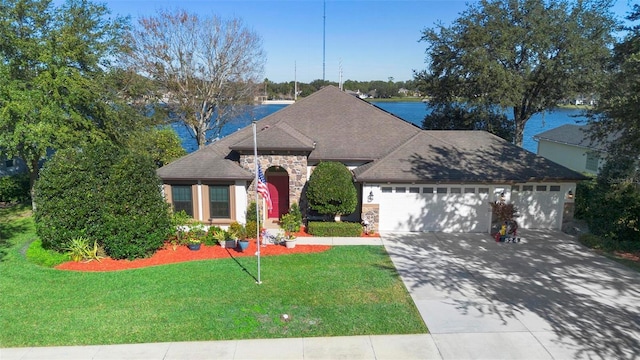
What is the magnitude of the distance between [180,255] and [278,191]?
231 inches

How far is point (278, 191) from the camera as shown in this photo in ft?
62.0

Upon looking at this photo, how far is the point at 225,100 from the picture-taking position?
A: 3198 cm

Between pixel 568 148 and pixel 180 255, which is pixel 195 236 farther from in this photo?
pixel 568 148

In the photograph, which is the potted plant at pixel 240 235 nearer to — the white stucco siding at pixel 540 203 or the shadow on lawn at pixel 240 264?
the shadow on lawn at pixel 240 264

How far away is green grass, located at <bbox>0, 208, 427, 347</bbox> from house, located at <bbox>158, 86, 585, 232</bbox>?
387cm

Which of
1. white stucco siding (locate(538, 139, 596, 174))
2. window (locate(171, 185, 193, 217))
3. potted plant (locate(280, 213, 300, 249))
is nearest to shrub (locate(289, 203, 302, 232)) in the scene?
potted plant (locate(280, 213, 300, 249))

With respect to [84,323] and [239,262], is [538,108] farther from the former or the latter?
[84,323]

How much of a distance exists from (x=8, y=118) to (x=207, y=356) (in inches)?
546

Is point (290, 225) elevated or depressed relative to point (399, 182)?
depressed

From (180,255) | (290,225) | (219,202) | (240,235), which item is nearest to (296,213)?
(290,225)

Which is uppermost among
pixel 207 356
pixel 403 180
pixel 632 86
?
pixel 632 86

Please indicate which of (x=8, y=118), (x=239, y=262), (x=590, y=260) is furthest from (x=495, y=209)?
(x=8, y=118)

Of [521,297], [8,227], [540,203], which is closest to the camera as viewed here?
[521,297]

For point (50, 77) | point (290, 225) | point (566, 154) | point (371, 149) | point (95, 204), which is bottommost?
point (290, 225)
